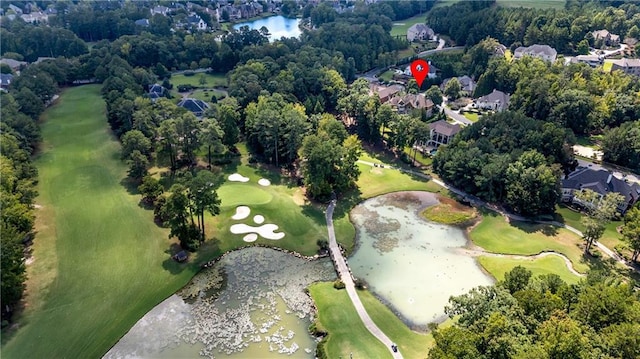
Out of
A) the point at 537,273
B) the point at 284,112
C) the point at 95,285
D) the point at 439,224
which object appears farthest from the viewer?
the point at 284,112

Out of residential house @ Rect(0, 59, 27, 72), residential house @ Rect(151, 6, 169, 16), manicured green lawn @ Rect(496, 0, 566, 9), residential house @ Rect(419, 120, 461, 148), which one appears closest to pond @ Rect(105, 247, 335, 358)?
residential house @ Rect(419, 120, 461, 148)

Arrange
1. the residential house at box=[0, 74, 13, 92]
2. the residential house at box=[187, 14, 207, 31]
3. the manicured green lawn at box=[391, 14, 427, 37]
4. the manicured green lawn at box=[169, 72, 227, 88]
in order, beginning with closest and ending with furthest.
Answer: the residential house at box=[0, 74, 13, 92] → the manicured green lawn at box=[169, 72, 227, 88] → the residential house at box=[187, 14, 207, 31] → the manicured green lawn at box=[391, 14, 427, 37]

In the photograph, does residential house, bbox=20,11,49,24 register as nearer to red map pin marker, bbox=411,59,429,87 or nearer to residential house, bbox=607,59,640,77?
red map pin marker, bbox=411,59,429,87

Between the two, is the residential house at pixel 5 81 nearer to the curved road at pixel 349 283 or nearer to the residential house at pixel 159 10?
the residential house at pixel 159 10

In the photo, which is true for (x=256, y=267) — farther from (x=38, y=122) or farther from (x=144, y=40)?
(x=144, y=40)

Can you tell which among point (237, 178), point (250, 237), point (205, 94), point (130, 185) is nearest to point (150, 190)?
point (130, 185)

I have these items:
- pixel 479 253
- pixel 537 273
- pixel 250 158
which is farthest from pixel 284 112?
pixel 537 273

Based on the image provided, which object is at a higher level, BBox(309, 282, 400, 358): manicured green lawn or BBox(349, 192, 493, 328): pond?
BBox(309, 282, 400, 358): manicured green lawn
